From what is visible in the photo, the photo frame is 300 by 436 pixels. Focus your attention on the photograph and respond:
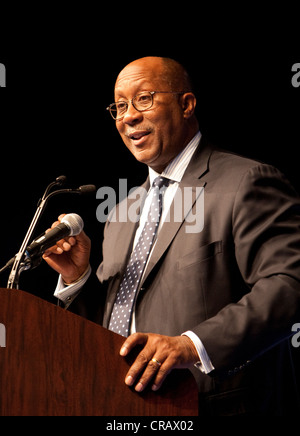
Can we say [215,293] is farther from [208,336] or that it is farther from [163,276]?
[208,336]

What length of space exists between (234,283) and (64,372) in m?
0.82

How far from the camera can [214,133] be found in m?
3.01

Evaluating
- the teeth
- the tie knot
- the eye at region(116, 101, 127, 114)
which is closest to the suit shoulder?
the tie knot

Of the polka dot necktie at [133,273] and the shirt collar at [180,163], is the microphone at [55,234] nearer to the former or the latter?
the polka dot necktie at [133,273]

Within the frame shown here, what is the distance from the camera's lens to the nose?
93.7 inches

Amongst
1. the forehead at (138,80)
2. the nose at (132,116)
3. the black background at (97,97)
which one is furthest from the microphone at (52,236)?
the black background at (97,97)

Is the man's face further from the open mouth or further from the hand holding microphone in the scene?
the hand holding microphone

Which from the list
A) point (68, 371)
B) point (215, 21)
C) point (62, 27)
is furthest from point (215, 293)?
point (62, 27)

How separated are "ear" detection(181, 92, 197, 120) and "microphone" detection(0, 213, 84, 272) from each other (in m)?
0.81

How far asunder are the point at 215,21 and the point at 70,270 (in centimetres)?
160

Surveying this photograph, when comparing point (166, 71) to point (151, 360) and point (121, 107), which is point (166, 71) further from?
point (151, 360)

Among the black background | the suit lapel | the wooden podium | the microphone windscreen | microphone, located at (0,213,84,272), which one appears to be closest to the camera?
the wooden podium

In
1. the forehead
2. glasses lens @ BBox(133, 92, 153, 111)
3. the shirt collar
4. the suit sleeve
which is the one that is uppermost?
the forehead

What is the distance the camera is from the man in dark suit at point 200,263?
1.64 metres
